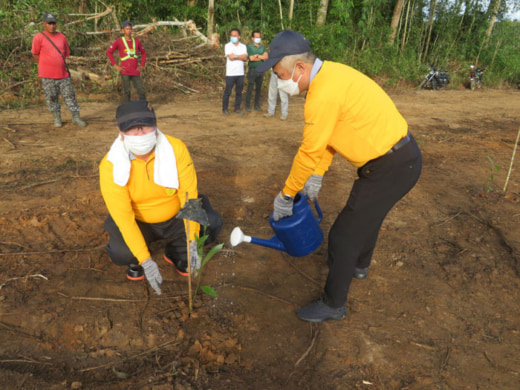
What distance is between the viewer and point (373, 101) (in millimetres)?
1790

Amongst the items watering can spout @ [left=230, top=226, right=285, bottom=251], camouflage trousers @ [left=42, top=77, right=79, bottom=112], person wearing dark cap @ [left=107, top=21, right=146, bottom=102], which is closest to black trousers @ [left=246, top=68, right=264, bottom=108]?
person wearing dark cap @ [left=107, top=21, right=146, bottom=102]

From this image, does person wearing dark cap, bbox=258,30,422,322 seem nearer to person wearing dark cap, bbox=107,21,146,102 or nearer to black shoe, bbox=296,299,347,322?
black shoe, bbox=296,299,347,322

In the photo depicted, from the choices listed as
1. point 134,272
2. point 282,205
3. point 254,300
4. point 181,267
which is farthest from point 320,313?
point 134,272

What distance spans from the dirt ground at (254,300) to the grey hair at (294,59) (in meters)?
1.56

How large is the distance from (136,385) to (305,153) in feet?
4.93

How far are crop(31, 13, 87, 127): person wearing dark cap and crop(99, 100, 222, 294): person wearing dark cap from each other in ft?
12.8

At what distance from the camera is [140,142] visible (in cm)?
201

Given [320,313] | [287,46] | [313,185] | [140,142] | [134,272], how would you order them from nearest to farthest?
1. [287,46]
2. [140,142]
3. [320,313]
4. [313,185]
5. [134,272]

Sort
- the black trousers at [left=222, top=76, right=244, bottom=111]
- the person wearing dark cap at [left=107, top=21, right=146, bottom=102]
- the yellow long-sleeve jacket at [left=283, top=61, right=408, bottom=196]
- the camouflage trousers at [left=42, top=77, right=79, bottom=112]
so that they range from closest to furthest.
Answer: the yellow long-sleeve jacket at [left=283, top=61, right=408, bottom=196], the camouflage trousers at [left=42, top=77, right=79, bottom=112], the person wearing dark cap at [left=107, top=21, right=146, bottom=102], the black trousers at [left=222, top=76, right=244, bottom=111]

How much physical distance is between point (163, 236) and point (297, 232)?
3.42ft

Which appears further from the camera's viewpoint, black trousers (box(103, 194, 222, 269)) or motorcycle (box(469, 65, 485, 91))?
motorcycle (box(469, 65, 485, 91))

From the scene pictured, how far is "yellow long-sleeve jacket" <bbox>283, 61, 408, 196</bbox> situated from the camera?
5.61ft

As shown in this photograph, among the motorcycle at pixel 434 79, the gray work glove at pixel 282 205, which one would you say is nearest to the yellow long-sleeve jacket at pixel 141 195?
the gray work glove at pixel 282 205

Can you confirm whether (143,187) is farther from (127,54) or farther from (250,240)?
(127,54)
